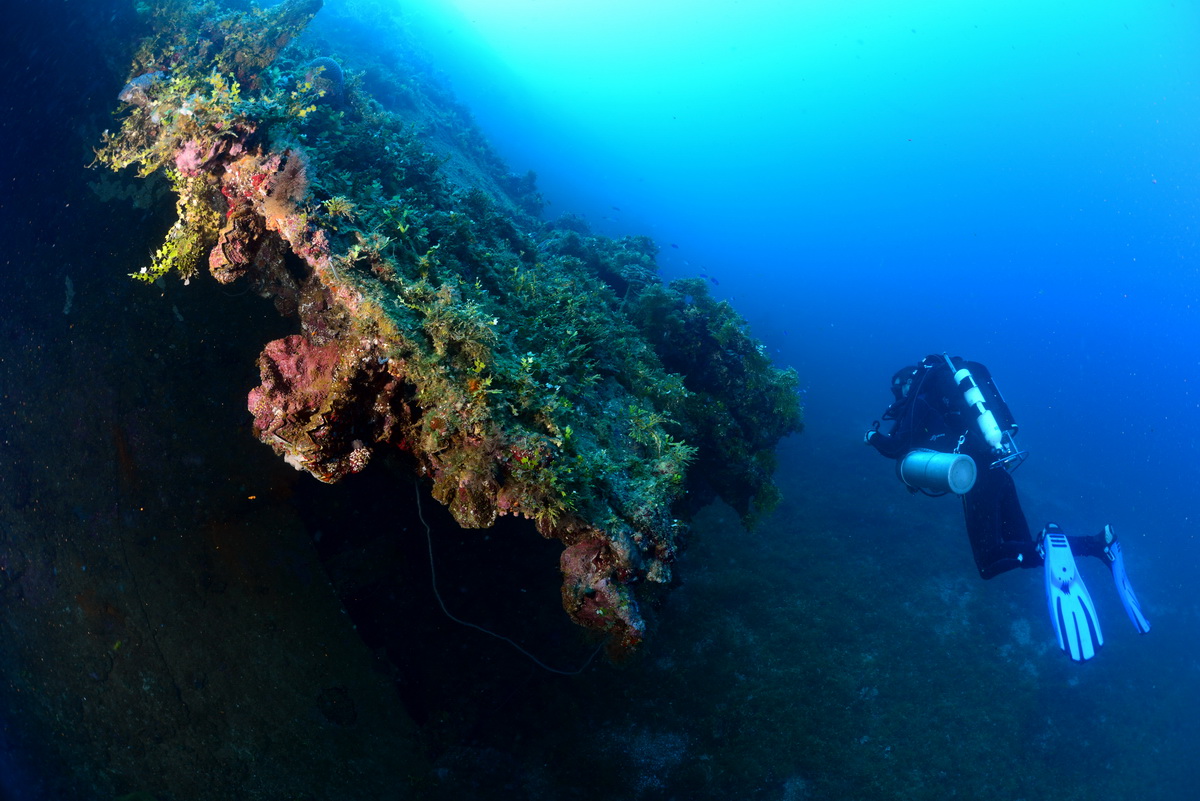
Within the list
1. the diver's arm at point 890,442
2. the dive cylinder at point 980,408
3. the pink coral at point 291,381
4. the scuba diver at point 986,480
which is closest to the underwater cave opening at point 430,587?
the pink coral at point 291,381

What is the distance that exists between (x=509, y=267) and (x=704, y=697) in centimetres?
643

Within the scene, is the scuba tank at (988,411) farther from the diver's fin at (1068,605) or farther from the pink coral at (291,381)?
the pink coral at (291,381)

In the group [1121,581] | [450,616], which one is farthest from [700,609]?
[1121,581]

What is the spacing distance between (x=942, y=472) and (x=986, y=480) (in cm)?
144

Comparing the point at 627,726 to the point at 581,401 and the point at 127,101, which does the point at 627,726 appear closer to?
the point at 581,401

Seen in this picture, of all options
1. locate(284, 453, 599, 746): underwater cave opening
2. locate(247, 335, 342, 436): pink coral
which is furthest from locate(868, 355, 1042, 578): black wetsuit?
locate(247, 335, 342, 436): pink coral

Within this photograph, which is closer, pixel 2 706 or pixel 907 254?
pixel 2 706

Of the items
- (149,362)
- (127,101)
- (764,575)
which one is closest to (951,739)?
(764,575)

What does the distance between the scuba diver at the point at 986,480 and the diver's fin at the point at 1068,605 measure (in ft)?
0.06

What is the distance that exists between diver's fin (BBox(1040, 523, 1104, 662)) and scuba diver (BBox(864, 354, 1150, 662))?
0.06 feet

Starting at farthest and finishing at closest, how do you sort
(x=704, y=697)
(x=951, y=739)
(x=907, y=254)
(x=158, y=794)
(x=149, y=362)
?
1. (x=907, y=254)
2. (x=951, y=739)
3. (x=704, y=697)
4. (x=158, y=794)
5. (x=149, y=362)

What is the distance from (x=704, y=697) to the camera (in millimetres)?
6504

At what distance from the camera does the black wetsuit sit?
893 cm

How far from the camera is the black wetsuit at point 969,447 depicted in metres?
8.93
